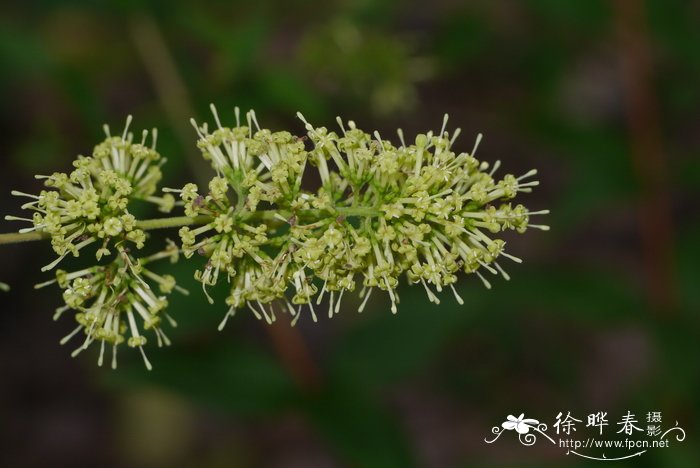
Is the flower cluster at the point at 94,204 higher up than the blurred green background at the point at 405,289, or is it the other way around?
the blurred green background at the point at 405,289

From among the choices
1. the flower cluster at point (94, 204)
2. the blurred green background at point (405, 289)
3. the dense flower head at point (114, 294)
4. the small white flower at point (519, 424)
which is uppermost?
the blurred green background at point (405, 289)

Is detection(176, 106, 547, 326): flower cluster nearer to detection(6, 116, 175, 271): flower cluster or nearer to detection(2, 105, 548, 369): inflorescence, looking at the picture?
detection(2, 105, 548, 369): inflorescence

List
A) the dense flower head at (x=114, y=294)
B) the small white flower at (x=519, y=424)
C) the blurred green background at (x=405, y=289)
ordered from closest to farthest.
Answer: the dense flower head at (x=114, y=294) < the blurred green background at (x=405, y=289) < the small white flower at (x=519, y=424)

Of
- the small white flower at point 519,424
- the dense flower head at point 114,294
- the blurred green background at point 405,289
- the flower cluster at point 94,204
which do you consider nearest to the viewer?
the flower cluster at point 94,204

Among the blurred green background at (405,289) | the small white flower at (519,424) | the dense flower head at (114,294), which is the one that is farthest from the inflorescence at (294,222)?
the small white flower at (519,424)

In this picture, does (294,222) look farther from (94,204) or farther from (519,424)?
(519,424)

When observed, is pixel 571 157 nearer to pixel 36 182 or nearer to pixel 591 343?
pixel 591 343

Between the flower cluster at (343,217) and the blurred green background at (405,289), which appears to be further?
the blurred green background at (405,289)

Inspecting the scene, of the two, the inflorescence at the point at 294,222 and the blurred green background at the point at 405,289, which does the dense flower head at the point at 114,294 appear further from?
the blurred green background at the point at 405,289

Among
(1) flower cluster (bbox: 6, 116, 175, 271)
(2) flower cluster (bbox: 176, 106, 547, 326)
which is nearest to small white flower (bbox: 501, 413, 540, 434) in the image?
(2) flower cluster (bbox: 176, 106, 547, 326)

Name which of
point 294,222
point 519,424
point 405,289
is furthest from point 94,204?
point 405,289
